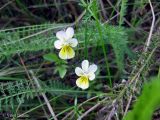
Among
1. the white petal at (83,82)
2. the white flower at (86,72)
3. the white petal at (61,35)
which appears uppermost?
the white petal at (61,35)

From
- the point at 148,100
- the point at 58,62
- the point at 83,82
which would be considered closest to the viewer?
the point at 148,100

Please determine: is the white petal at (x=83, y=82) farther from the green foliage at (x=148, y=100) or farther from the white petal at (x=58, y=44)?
the green foliage at (x=148, y=100)

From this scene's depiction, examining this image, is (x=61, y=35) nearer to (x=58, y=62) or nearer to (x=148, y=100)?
(x=58, y=62)

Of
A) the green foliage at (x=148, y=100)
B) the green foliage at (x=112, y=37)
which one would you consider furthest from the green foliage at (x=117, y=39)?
the green foliage at (x=148, y=100)

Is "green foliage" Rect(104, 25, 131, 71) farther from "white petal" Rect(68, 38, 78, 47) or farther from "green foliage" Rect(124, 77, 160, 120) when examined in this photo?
"green foliage" Rect(124, 77, 160, 120)

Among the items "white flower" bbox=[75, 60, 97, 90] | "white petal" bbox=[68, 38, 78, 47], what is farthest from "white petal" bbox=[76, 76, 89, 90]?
"white petal" bbox=[68, 38, 78, 47]

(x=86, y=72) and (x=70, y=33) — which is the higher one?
(x=70, y=33)

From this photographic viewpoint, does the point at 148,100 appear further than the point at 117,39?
No

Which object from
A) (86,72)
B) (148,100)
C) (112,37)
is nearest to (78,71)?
(86,72)

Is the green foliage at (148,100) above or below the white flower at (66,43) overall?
below
